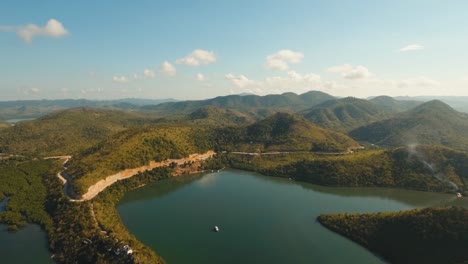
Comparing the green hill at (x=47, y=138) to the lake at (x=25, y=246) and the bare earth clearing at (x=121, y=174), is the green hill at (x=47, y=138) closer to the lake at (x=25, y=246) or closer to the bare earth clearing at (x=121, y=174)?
the bare earth clearing at (x=121, y=174)

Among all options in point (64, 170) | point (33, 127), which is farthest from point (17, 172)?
point (33, 127)

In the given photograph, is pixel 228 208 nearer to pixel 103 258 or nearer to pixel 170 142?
pixel 103 258

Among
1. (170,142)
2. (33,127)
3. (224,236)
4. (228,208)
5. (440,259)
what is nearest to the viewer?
(440,259)

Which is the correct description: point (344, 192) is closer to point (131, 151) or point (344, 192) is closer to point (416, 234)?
point (416, 234)

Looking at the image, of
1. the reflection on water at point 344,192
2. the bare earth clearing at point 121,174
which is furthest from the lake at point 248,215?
the bare earth clearing at point 121,174

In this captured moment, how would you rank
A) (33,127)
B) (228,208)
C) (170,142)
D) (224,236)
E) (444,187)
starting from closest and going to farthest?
(224,236), (228,208), (444,187), (170,142), (33,127)

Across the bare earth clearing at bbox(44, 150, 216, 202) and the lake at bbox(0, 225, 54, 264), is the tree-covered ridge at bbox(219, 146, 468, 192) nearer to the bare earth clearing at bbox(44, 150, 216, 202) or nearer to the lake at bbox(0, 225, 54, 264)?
the bare earth clearing at bbox(44, 150, 216, 202)
